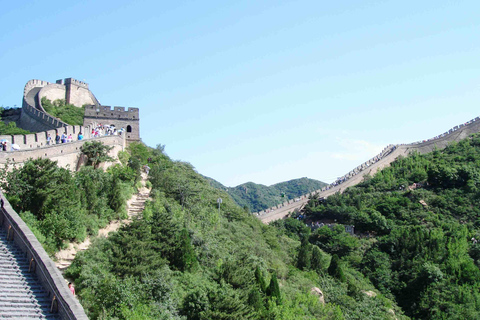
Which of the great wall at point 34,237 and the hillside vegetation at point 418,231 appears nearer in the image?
the great wall at point 34,237

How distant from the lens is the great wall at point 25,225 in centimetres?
1093

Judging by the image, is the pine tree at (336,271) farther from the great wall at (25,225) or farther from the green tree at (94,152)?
the green tree at (94,152)

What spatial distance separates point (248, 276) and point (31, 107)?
25823 millimetres

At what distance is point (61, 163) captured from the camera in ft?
74.8

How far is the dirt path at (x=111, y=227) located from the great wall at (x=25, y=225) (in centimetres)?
257

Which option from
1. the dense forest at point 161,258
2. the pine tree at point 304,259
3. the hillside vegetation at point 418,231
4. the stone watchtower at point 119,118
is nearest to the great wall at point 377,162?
the hillside vegetation at point 418,231

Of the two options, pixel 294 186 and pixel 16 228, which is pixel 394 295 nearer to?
pixel 16 228

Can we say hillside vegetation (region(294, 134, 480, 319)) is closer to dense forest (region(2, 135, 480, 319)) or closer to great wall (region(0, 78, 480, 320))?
dense forest (region(2, 135, 480, 319))

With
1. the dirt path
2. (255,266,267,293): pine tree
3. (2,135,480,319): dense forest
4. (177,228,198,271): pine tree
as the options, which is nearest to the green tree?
(2,135,480,319): dense forest

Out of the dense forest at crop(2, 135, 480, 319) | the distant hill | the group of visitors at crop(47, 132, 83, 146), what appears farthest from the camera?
the distant hill

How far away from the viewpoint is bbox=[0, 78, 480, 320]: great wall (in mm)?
10930

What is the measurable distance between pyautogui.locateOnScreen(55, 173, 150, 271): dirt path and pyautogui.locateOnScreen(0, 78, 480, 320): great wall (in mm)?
2566

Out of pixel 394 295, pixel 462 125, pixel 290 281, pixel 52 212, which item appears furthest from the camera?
pixel 462 125

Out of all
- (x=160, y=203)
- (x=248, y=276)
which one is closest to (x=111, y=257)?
(x=248, y=276)
